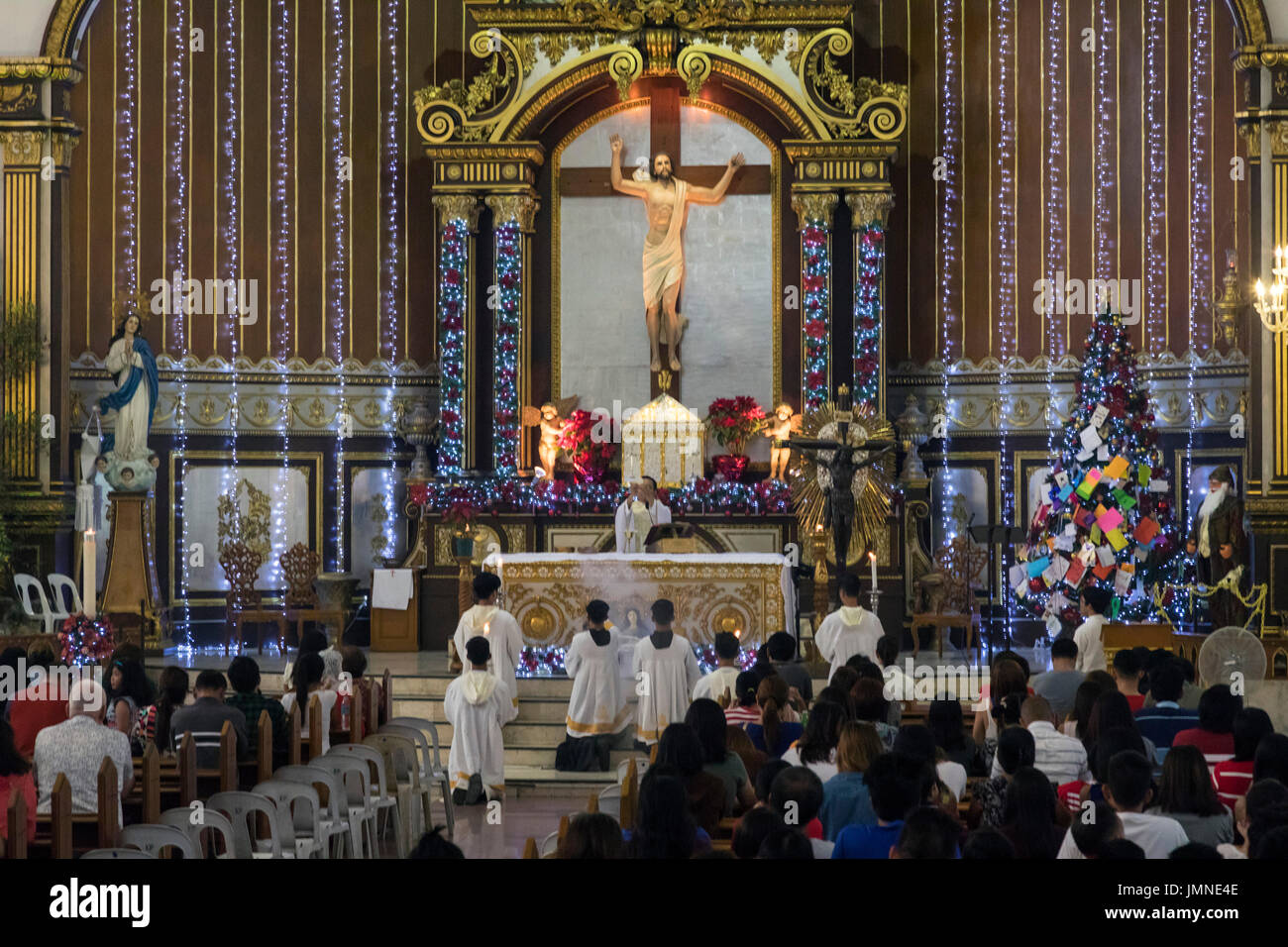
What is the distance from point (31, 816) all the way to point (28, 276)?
1199 cm

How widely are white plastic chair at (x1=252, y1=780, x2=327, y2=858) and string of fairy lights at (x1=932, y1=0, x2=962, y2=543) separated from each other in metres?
11.7

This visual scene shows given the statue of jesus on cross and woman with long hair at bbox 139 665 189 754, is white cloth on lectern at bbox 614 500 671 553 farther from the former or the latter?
woman with long hair at bbox 139 665 189 754

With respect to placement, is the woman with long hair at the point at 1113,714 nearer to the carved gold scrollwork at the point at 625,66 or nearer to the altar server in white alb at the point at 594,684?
the altar server in white alb at the point at 594,684

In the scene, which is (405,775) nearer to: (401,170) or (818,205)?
(818,205)

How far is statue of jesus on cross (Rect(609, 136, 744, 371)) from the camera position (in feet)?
62.3

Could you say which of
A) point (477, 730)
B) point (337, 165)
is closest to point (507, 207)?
point (337, 165)

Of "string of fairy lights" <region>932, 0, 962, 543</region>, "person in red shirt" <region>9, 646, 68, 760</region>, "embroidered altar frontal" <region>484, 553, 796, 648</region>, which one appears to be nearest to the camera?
"person in red shirt" <region>9, 646, 68, 760</region>

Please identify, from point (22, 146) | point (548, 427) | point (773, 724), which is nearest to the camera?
point (773, 724)

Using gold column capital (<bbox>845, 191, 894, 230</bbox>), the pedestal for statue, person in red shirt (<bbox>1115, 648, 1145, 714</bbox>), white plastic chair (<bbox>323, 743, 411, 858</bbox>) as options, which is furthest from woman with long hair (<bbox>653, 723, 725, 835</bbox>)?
gold column capital (<bbox>845, 191, 894, 230</bbox>)

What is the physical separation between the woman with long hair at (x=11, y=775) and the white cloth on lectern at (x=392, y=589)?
973 centimetres

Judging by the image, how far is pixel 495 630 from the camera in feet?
43.3

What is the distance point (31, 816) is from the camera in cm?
742

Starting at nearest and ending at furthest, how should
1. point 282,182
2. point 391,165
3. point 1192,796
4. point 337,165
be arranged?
point 1192,796 → point 282,182 → point 337,165 → point 391,165

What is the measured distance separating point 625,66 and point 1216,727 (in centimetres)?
1251
